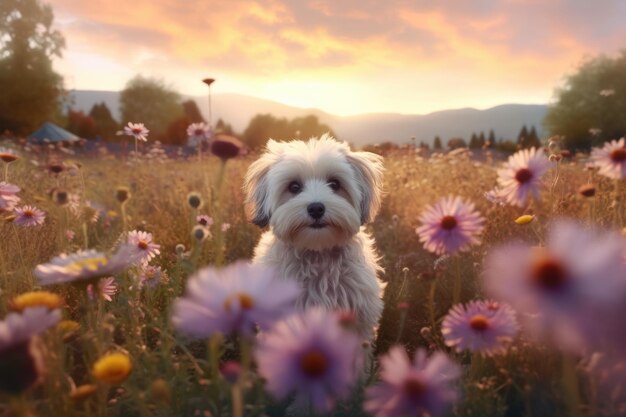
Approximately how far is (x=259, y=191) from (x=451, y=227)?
197 centimetres

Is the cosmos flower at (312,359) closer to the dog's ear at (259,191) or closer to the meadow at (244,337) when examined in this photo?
the meadow at (244,337)

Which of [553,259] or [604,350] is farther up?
[553,259]

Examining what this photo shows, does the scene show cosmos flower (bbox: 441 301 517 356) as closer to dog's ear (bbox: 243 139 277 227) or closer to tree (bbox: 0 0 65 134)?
dog's ear (bbox: 243 139 277 227)

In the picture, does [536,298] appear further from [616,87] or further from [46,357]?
[616,87]

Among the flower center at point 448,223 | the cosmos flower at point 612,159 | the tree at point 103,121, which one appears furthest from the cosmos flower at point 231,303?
the tree at point 103,121

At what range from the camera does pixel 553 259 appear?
0.96 m

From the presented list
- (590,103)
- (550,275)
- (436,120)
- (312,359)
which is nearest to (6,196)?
(312,359)

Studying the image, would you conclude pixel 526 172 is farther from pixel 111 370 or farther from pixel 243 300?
pixel 111 370

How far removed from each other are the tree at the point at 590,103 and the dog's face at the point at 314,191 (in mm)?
44614

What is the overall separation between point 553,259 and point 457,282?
32.9 inches

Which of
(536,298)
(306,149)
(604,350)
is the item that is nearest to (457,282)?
(604,350)

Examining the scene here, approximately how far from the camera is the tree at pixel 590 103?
43.7 metres

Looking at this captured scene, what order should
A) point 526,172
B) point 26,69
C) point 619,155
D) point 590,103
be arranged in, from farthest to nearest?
point 590,103, point 26,69, point 619,155, point 526,172

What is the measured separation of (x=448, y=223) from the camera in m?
1.75
